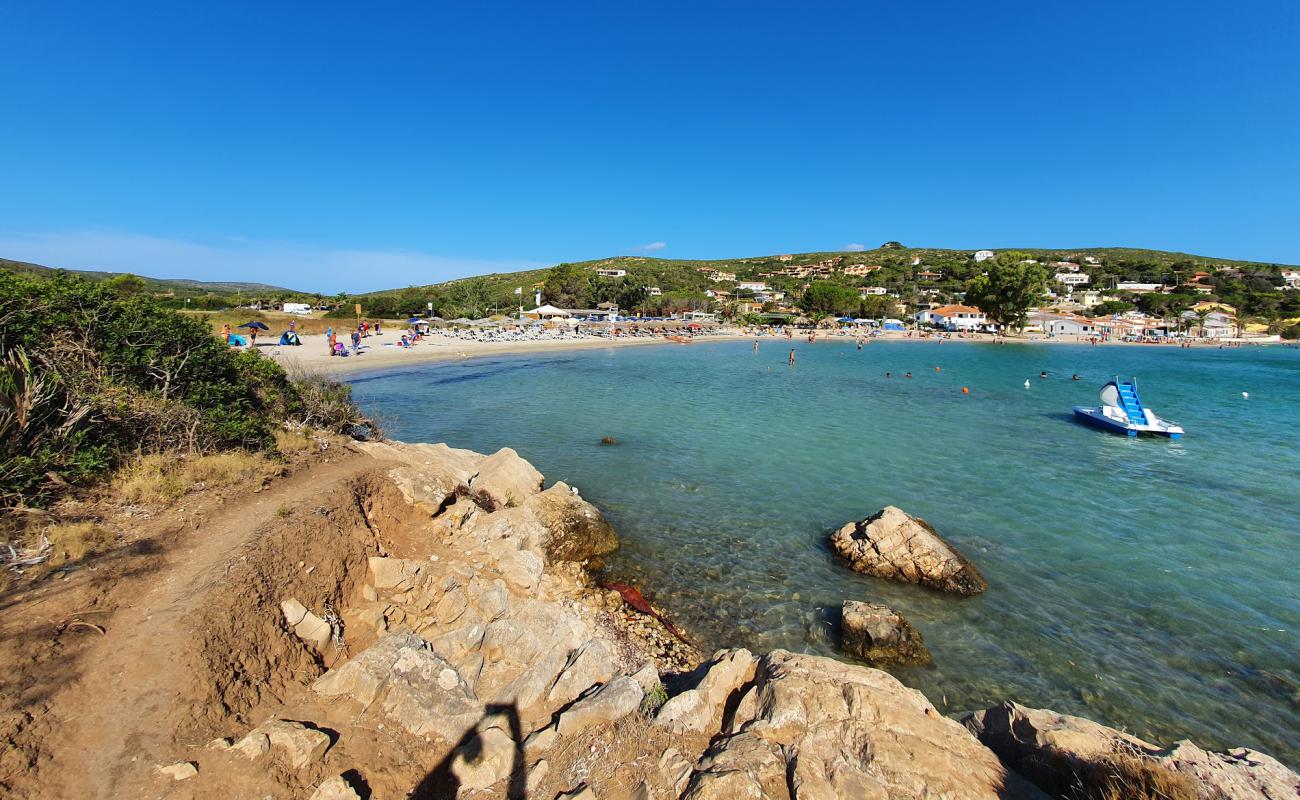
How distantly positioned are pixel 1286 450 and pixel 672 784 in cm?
2538

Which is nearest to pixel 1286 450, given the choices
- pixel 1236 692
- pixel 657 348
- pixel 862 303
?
pixel 1236 692

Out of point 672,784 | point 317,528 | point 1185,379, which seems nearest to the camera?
point 672,784

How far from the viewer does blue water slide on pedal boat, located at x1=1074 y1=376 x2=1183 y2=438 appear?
19.2 metres

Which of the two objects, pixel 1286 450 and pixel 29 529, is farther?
pixel 1286 450

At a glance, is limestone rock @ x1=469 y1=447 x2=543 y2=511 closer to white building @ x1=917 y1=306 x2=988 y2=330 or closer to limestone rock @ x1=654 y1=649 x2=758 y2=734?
limestone rock @ x1=654 y1=649 x2=758 y2=734

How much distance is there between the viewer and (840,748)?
4.14m

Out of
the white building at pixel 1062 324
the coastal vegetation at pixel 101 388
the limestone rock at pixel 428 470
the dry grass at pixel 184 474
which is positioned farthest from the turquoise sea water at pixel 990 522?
the white building at pixel 1062 324

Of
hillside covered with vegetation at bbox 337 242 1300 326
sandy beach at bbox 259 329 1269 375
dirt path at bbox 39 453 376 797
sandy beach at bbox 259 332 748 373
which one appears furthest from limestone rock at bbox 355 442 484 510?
hillside covered with vegetation at bbox 337 242 1300 326

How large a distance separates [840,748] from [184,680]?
4.99 meters

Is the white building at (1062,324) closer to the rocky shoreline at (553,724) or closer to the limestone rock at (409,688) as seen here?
the rocky shoreline at (553,724)

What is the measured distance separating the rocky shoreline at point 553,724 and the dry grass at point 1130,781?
0.05m

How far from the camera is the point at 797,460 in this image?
15828 millimetres

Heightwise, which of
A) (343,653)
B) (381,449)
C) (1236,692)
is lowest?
(1236,692)

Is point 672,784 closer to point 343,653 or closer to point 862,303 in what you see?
point 343,653
